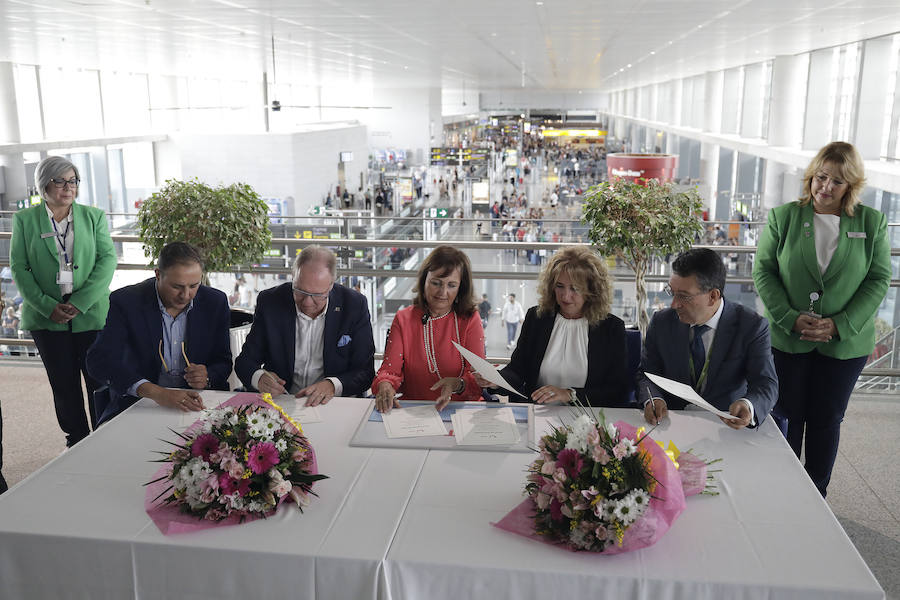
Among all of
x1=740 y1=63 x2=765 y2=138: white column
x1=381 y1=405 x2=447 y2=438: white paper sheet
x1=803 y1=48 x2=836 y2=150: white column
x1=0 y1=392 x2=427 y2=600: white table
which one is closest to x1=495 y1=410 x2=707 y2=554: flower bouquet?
x1=0 y1=392 x2=427 y2=600: white table

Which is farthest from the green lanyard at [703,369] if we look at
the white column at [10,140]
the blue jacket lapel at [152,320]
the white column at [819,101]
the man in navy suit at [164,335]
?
the white column at [10,140]

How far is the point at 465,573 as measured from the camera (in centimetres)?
150

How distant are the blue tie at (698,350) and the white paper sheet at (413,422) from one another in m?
0.90

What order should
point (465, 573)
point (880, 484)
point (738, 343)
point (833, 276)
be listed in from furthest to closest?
point (880, 484)
point (833, 276)
point (738, 343)
point (465, 573)

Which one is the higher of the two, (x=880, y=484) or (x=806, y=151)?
(x=806, y=151)

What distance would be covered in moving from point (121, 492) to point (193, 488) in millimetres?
321

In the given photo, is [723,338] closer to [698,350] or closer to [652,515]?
[698,350]

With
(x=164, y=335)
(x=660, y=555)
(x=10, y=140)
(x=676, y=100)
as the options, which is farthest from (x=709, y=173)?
(x=660, y=555)

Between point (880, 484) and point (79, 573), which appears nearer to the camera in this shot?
point (79, 573)

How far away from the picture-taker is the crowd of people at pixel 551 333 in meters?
2.57

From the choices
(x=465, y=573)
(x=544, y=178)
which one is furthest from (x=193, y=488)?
(x=544, y=178)

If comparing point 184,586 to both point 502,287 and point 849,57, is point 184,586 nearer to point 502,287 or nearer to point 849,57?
point 502,287

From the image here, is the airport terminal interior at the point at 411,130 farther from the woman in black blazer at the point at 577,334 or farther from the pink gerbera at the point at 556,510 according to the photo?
the pink gerbera at the point at 556,510

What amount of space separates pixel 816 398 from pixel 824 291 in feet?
1.39
